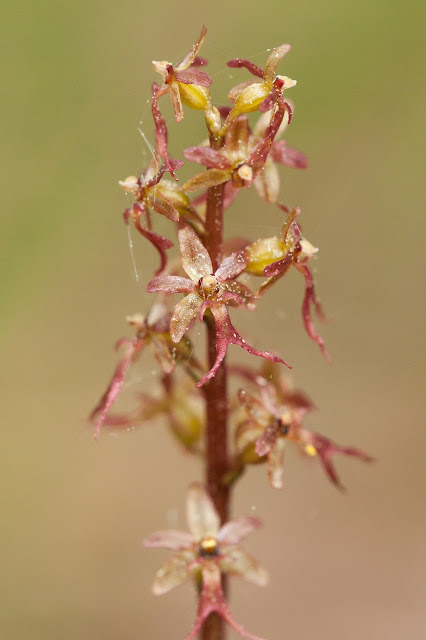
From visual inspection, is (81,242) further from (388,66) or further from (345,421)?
(388,66)

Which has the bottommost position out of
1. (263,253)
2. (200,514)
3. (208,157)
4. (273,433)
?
(200,514)

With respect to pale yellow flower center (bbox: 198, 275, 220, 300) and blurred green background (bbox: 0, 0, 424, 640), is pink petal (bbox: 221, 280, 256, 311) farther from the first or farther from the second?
blurred green background (bbox: 0, 0, 424, 640)

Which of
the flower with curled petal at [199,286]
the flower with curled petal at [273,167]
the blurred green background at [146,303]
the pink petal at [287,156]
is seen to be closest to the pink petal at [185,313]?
the flower with curled petal at [199,286]

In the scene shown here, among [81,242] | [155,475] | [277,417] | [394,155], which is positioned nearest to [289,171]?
[394,155]

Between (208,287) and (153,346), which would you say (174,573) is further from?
(208,287)

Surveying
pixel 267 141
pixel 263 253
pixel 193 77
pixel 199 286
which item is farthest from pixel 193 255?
pixel 193 77

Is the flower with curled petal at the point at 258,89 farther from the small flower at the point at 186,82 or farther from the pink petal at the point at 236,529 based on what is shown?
→ the pink petal at the point at 236,529
